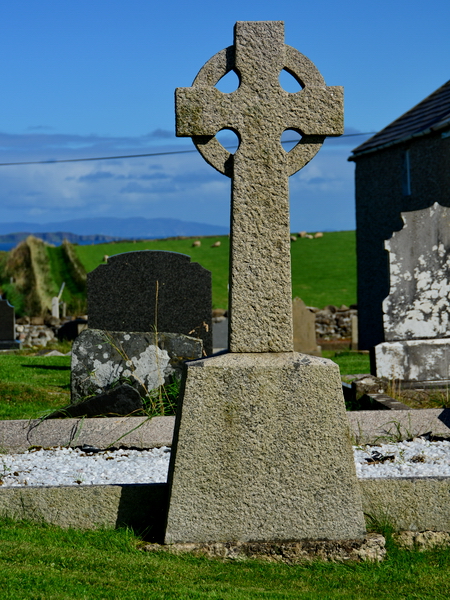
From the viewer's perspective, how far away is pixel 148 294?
959 cm

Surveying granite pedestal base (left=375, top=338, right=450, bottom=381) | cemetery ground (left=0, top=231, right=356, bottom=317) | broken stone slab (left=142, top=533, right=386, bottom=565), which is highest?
cemetery ground (left=0, top=231, right=356, bottom=317)

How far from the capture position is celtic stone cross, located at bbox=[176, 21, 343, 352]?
3611 millimetres

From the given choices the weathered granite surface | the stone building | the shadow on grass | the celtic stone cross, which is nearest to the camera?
the celtic stone cross

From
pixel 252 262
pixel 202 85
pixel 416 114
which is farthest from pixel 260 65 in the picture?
pixel 416 114

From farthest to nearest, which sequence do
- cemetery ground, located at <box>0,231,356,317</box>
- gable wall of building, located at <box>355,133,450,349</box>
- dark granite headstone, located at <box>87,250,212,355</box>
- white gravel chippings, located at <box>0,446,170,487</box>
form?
cemetery ground, located at <box>0,231,356,317</box>, gable wall of building, located at <box>355,133,450,349</box>, dark granite headstone, located at <box>87,250,212,355</box>, white gravel chippings, located at <box>0,446,170,487</box>

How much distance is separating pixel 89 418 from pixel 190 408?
9.19 ft

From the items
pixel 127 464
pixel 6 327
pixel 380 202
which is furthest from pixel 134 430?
pixel 380 202

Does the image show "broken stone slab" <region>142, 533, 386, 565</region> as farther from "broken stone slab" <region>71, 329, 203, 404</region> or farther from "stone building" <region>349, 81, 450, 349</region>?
"stone building" <region>349, 81, 450, 349</region>

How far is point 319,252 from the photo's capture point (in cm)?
4297

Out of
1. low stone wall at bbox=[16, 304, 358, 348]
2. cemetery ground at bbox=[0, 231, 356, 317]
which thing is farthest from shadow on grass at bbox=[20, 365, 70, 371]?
cemetery ground at bbox=[0, 231, 356, 317]

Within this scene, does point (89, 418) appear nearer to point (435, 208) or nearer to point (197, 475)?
point (197, 475)

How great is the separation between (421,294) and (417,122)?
1074cm

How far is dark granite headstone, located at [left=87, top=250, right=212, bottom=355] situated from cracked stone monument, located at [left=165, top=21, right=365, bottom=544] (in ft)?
19.5

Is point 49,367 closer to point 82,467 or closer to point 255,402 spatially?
point 82,467
